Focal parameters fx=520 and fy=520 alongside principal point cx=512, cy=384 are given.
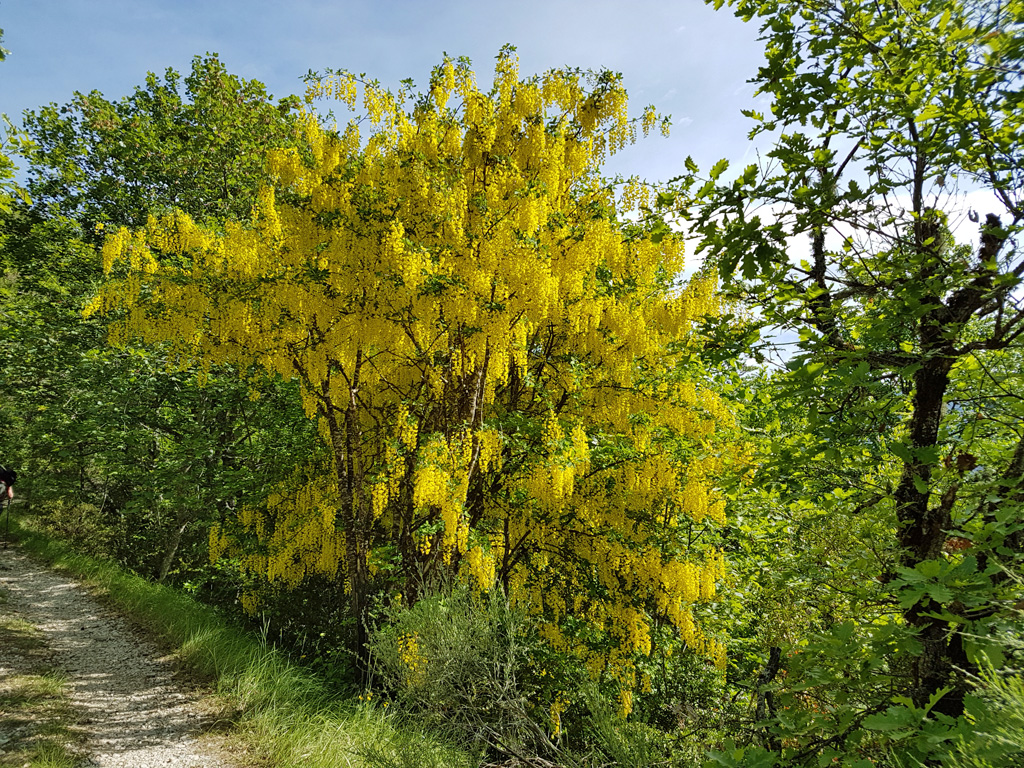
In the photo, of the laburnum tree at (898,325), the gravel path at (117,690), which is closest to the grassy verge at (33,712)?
the gravel path at (117,690)

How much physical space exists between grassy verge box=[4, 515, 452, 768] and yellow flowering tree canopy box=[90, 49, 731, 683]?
3.88ft

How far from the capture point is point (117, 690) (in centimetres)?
523

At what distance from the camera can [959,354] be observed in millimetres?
2266

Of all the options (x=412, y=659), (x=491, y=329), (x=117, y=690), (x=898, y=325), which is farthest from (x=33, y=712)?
(x=898, y=325)

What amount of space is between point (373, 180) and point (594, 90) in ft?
8.47

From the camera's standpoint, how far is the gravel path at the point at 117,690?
14.0ft

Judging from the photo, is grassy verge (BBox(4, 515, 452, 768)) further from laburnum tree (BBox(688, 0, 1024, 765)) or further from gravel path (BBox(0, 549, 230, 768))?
laburnum tree (BBox(688, 0, 1024, 765))

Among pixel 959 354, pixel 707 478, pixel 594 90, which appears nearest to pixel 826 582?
pixel 959 354

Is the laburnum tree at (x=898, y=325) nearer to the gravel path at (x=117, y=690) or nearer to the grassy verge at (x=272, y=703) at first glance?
the grassy verge at (x=272, y=703)

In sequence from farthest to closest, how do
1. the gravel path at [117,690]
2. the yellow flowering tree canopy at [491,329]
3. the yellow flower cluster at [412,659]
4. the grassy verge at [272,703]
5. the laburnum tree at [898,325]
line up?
the yellow flowering tree canopy at [491,329], the gravel path at [117,690], the grassy verge at [272,703], the yellow flower cluster at [412,659], the laburnum tree at [898,325]

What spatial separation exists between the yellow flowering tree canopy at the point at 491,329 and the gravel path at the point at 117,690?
1979mm

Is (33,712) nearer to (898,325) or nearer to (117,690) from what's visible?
(117,690)

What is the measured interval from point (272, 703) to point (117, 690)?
175cm

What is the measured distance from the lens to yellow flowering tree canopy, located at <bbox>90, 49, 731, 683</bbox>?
16.9ft
